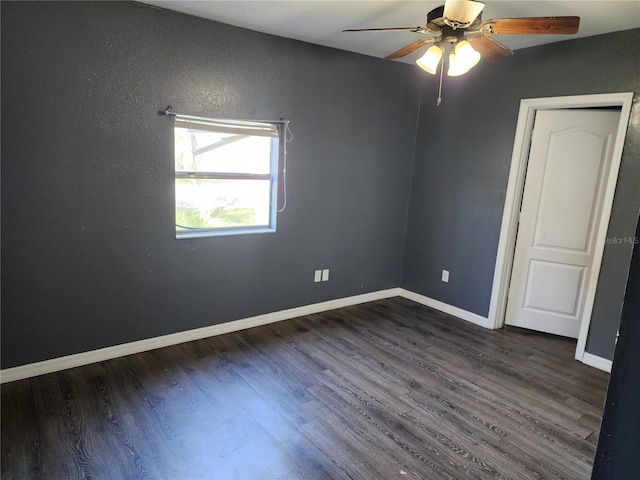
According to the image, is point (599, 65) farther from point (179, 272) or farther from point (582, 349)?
point (179, 272)

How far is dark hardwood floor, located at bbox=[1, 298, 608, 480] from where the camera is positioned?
1.98m

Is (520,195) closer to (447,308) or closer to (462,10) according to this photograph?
(447,308)

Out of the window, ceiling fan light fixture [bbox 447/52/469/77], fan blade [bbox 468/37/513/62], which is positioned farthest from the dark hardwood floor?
fan blade [bbox 468/37/513/62]

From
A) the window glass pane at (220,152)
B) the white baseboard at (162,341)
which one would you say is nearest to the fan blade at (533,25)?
the window glass pane at (220,152)

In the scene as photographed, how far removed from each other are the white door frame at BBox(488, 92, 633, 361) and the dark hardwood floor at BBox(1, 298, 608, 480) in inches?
17.7

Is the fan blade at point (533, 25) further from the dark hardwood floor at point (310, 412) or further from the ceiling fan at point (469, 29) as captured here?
the dark hardwood floor at point (310, 412)

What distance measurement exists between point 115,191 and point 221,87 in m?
1.09

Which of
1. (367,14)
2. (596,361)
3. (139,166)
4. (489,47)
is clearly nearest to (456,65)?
(489,47)

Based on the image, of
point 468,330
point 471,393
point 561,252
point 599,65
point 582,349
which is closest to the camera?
point 471,393

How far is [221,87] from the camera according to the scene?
9.87 feet

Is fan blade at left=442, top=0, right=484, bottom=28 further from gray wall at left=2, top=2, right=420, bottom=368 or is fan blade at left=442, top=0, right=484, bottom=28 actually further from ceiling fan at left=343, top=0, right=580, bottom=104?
gray wall at left=2, top=2, right=420, bottom=368

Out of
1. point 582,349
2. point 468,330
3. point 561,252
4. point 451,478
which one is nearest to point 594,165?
point 561,252

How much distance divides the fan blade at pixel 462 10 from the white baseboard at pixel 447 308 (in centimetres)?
279

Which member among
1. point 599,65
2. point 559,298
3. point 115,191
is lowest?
point 559,298
